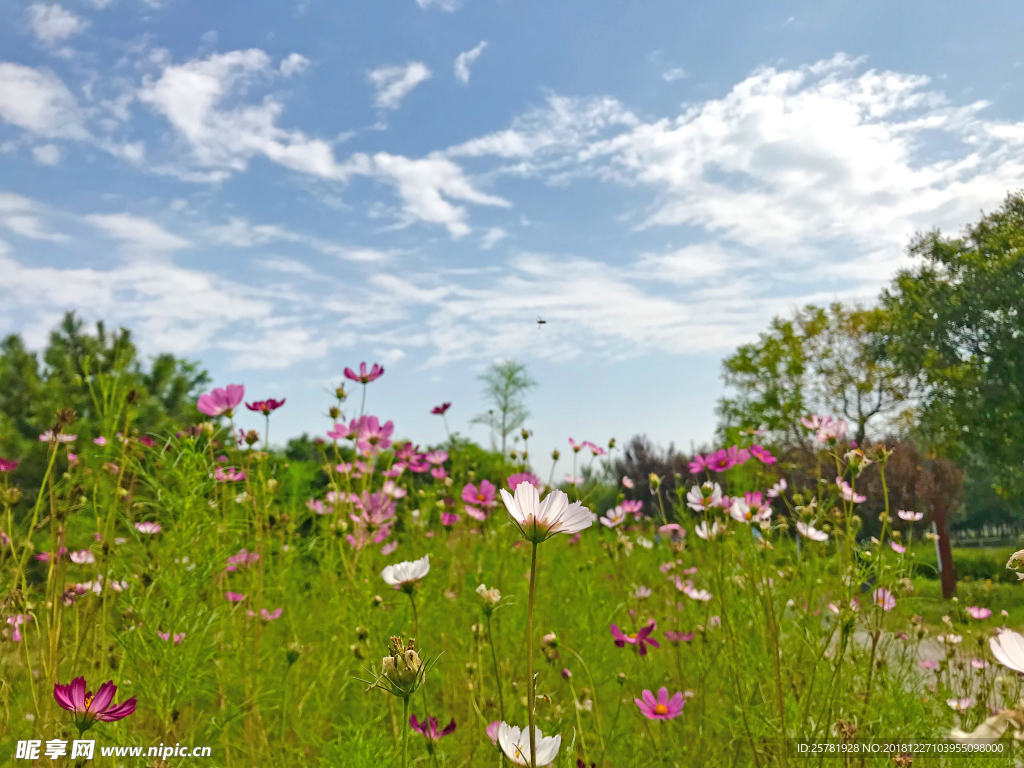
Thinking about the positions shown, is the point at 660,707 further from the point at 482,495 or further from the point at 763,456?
the point at 482,495

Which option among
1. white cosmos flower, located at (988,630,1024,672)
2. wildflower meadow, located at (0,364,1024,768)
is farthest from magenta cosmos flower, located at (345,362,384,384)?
white cosmos flower, located at (988,630,1024,672)

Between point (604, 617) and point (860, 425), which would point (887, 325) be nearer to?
point (860, 425)

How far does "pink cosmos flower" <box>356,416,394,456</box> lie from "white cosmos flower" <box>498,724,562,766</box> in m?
1.67

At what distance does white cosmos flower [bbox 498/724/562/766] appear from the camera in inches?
33.9

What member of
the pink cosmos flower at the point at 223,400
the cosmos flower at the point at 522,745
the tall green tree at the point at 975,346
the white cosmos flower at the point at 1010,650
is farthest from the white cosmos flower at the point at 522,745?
the tall green tree at the point at 975,346

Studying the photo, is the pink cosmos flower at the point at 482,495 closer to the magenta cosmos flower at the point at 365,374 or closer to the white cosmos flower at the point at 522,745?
the magenta cosmos flower at the point at 365,374

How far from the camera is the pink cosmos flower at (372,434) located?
8.45 ft

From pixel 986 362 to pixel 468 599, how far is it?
41.8 feet

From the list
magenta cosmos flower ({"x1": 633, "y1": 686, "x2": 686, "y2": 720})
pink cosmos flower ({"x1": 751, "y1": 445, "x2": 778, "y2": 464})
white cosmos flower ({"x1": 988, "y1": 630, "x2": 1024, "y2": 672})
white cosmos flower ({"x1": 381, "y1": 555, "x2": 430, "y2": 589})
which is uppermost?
pink cosmos flower ({"x1": 751, "y1": 445, "x2": 778, "y2": 464})

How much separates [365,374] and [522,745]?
176cm

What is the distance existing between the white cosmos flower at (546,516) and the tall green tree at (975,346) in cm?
1351

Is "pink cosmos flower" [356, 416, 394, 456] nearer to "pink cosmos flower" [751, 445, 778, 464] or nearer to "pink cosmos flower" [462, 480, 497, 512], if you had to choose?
"pink cosmos flower" [462, 480, 497, 512]

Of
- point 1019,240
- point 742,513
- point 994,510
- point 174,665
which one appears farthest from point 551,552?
point 994,510

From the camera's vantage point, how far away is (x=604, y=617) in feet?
7.33
